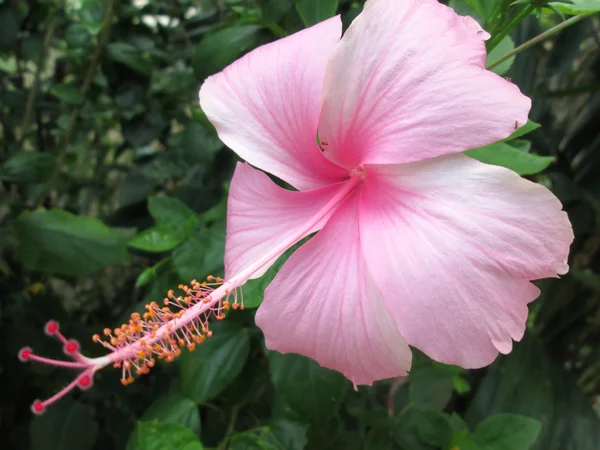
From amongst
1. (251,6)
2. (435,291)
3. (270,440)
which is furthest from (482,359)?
(251,6)

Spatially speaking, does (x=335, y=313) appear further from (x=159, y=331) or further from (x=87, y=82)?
(x=87, y=82)

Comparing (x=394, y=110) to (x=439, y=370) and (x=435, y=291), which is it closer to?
(x=435, y=291)

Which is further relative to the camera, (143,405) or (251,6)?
(143,405)

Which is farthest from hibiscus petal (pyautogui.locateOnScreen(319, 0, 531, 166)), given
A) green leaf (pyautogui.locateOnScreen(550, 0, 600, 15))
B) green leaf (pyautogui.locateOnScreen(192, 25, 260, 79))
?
A: green leaf (pyautogui.locateOnScreen(192, 25, 260, 79))

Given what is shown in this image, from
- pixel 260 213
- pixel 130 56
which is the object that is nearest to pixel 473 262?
pixel 260 213

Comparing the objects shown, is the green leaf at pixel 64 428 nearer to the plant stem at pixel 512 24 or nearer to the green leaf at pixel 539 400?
the green leaf at pixel 539 400

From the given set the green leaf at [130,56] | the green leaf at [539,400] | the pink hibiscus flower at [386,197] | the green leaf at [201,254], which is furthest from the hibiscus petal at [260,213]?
the green leaf at [539,400]
